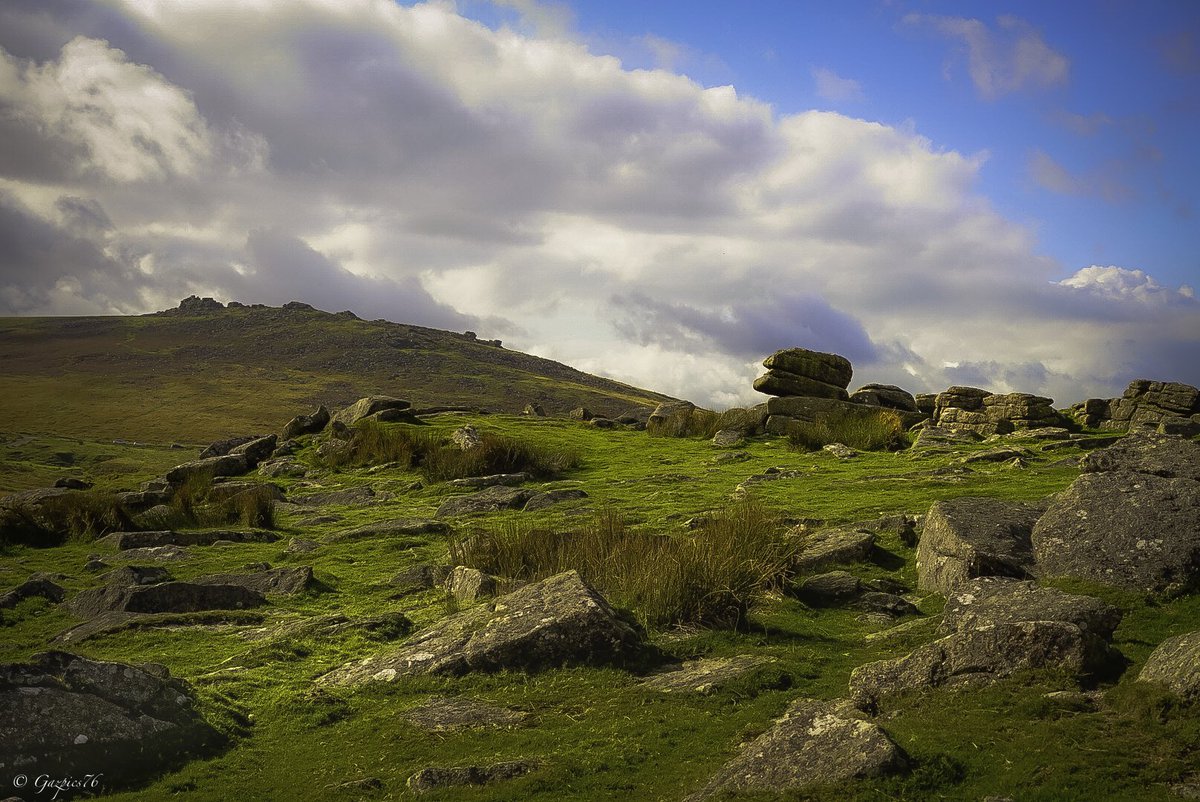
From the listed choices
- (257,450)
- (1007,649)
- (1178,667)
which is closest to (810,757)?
(1007,649)

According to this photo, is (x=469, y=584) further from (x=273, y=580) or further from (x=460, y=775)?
(x=460, y=775)

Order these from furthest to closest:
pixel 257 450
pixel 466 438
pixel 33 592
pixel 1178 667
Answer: pixel 257 450 < pixel 466 438 < pixel 33 592 < pixel 1178 667

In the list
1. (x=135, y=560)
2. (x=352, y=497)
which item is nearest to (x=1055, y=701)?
(x=135, y=560)

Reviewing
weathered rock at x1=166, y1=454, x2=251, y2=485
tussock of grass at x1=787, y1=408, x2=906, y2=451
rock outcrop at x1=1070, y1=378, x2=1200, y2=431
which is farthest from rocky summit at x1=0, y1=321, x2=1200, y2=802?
rock outcrop at x1=1070, y1=378, x2=1200, y2=431

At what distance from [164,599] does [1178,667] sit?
13.0m

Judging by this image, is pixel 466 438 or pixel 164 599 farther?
pixel 466 438

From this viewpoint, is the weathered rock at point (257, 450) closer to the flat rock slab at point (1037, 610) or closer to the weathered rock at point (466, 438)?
the weathered rock at point (466, 438)

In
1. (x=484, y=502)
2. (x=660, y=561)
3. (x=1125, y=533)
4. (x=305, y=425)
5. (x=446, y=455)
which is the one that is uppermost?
(x=305, y=425)

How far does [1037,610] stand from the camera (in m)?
8.09

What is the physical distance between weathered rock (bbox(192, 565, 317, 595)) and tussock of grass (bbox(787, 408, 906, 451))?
20012 mm

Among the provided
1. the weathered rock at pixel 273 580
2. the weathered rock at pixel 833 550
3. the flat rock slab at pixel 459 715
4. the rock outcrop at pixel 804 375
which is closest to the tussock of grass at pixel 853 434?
the rock outcrop at pixel 804 375

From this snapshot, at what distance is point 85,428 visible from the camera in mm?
98312

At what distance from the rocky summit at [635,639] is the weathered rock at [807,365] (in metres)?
14.0

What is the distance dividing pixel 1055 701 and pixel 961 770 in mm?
1423
